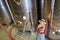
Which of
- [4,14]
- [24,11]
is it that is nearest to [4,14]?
[4,14]

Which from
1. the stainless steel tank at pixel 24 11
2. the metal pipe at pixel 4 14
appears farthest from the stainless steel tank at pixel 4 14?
the stainless steel tank at pixel 24 11

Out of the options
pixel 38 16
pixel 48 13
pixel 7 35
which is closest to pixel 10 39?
pixel 7 35

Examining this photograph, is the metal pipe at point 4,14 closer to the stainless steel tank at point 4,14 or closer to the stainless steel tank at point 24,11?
the stainless steel tank at point 4,14

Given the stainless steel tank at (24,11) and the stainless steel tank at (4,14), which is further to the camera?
the stainless steel tank at (4,14)

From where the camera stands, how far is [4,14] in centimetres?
133

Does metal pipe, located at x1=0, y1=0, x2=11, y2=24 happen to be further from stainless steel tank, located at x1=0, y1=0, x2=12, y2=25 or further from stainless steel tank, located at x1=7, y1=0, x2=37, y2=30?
stainless steel tank, located at x1=7, y1=0, x2=37, y2=30

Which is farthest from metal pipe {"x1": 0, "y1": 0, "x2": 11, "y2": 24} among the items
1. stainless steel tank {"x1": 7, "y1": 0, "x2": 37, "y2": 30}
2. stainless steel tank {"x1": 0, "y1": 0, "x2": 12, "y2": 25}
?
stainless steel tank {"x1": 7, "y1": 0, "x2": 37, "y2": 30}

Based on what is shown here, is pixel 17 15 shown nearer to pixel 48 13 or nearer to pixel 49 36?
pixel 48 13

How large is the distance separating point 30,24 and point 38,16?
139 mm

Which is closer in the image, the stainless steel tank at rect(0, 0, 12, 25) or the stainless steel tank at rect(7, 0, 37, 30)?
the stainless steel tank at rect(7, 0, 37, 30)

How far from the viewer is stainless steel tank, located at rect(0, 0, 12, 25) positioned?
1243 millimetres

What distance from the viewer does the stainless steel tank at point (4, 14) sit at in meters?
1.24

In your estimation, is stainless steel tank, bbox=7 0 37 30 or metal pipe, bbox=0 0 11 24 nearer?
stainless steel tank, bbox=7 0 37 30

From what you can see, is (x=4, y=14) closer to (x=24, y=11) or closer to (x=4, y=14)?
(x=4, y=14)
